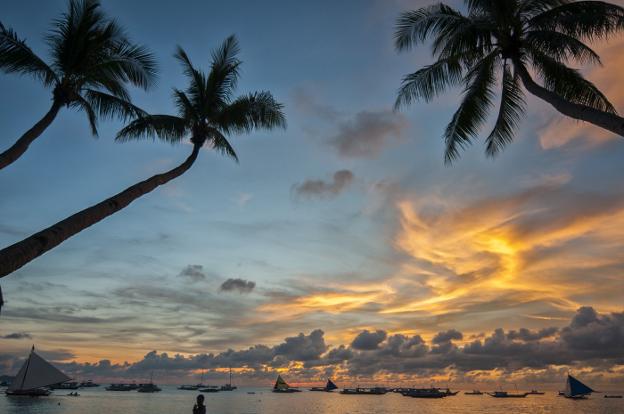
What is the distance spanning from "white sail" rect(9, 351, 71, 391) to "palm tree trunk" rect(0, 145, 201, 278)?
88126 millimetres

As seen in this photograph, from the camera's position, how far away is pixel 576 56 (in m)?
15.8

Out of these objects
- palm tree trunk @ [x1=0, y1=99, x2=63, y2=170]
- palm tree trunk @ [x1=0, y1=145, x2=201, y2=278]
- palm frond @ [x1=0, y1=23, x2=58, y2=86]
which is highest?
palm frond @ [x1=0, y1=23, x2=58, y2=86]

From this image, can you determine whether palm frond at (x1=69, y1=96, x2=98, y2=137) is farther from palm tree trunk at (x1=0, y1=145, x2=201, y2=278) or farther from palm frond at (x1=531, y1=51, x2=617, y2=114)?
palm frond at (x1=531, y1=51, x2=617, y2=114)

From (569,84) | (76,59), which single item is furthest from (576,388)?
(76,59)

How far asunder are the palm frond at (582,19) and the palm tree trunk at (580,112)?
5.97ft

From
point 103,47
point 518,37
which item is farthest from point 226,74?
point 518,37

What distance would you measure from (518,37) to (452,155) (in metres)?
4.53

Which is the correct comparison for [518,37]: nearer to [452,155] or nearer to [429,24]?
[429,24]

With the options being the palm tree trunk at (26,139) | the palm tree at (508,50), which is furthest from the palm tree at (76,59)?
the palm tree at (508,50)

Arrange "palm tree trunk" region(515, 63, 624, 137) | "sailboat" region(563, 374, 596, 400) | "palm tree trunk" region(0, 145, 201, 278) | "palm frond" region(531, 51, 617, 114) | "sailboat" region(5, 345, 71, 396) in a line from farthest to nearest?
"sailboat" region(563, 374, 596, 400)
"sailboat" region(5, 345, 71, 396)
"palm frond" region(531, 51, 617, 114)
"palm tree trunk" region(515, 63, 624, 137)
"palm tree trunk" region(0, 145, 201, 278)

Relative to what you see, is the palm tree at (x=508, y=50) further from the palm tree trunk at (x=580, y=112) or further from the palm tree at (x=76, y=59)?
the palm tree at (x=76, y=59)

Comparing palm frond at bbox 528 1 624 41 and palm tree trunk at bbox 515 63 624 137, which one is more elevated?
palm frond at bbox 528 1 624 41

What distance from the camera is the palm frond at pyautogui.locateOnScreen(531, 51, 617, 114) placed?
52.5 feet

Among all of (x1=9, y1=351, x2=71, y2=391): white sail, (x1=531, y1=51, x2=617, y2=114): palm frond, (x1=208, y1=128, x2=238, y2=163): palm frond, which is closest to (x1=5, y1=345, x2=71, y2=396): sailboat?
(x1=9, y1=351, x2=71, y2=391): white sail
